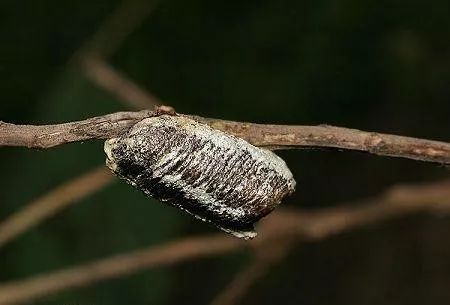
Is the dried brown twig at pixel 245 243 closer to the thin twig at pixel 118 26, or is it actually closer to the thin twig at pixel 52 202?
the thin twig at pixel 52 202

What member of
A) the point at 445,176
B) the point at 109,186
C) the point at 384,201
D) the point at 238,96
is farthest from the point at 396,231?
the point at 109,186

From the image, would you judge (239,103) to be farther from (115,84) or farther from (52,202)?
(52,202)

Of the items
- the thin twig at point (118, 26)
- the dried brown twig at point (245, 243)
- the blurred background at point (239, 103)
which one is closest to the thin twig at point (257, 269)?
the dried brown twig at point (245, 243)

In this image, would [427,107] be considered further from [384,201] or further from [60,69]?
[60,69]

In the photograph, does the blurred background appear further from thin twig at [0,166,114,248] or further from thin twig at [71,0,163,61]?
thin twig at [0,166,114,248]

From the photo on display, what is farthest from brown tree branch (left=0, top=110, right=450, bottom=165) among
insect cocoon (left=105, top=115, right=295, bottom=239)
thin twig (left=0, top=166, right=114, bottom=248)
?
thin twig (left=0, top=166, right=114, bottom=248)

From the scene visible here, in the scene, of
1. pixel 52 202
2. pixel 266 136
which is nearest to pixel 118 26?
pixel 52 202

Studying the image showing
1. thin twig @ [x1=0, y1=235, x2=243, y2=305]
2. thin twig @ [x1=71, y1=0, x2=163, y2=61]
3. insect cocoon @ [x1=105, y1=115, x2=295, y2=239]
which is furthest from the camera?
thin twig @ [x1=71, y1=0, x2=163, y2=61]

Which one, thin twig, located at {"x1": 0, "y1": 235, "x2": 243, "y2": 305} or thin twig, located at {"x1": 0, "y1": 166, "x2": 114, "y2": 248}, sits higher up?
thin twig, located at {"x1": 0, "y1": 166, "x2": 114, "y2": 248}
